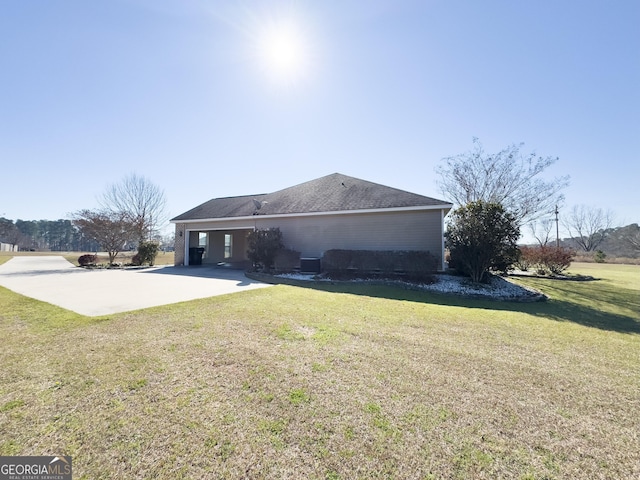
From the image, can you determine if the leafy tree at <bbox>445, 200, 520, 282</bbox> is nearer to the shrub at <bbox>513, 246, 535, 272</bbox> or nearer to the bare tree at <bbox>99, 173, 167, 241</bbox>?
the shrub at <bbox>513, 246, 535, 272</bbox>

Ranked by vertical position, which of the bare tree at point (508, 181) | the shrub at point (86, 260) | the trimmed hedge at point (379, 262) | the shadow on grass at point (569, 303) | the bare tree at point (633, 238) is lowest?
the shadow on grass at point (569, 303)

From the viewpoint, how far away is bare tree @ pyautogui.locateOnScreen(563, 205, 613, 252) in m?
40.6

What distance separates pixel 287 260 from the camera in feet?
44.9

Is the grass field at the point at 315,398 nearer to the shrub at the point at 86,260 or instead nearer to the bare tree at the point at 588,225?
the shrub at the point at 86,260

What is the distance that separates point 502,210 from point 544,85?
6.35 meters

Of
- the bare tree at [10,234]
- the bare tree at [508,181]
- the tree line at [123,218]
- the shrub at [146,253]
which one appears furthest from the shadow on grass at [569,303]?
the bare tree at [10,234]

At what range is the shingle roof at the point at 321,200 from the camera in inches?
481

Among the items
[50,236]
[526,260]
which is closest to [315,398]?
[526,260]

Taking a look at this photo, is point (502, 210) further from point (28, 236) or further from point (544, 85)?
point (28, 236)

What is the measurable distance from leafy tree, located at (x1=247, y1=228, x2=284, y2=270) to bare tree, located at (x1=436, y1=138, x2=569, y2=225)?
12277mm

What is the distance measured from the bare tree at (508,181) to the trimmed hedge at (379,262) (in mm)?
8060

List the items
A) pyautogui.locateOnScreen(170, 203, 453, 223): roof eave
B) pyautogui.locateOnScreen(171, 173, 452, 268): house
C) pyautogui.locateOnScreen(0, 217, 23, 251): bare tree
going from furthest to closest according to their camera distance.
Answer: pyautogui.locateOnScreen(0, 217, 23, 251): bare tree → pyautogui.locateOnScreen(171, 173, 452, 268): house → pyautogui.locateOnScreen(170, 203, 453, 223): roof eave

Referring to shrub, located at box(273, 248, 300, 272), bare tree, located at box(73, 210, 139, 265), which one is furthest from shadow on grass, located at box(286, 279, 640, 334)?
bare tree, located at box(73, 210, 139, 265)

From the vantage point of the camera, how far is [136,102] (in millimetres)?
10695
